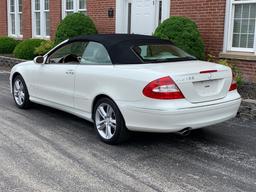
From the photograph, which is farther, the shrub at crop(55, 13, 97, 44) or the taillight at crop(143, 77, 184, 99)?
the shrub at crop(55, 13, 97, 44)

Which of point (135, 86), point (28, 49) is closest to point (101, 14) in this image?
point (28, 49)

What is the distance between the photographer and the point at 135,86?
514 cm

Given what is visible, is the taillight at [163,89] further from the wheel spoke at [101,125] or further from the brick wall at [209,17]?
the brick wall at [209,17]

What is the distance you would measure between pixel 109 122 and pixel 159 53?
1.28 metres

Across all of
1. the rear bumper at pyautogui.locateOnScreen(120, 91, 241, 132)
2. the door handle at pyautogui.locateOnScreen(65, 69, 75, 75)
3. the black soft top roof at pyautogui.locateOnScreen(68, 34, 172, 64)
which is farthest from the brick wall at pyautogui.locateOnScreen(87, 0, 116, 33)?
the rear bumper at pyautogui.locateOnScreen(120, 91, 241, 132)

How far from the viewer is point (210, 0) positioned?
962cm

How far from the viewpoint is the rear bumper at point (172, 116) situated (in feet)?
16.1

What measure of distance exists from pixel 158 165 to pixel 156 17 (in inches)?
290

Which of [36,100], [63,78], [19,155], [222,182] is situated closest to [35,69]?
[36,100]

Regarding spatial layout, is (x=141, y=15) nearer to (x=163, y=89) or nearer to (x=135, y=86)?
(x=135, y=86)

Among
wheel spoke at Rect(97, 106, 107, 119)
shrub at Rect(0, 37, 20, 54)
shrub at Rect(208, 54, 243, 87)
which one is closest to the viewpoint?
wheel spoke at Rect(97, 106, 107, 119)

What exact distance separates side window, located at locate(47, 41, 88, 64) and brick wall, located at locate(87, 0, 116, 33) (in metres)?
6.19

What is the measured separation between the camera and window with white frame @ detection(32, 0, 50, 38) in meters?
16.6

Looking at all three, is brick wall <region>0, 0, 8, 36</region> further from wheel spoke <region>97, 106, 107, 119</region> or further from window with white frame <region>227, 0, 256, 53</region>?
wheel spoke <region>97, 106, 107, 119</region>
